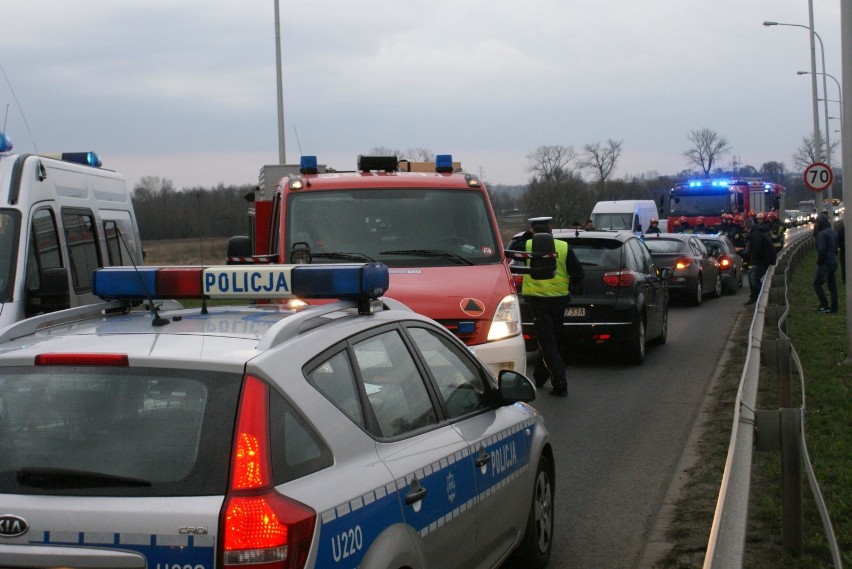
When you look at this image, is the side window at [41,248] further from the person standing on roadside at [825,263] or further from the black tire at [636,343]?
the person standing on roadside at [825,263]

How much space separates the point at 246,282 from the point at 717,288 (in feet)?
76.8

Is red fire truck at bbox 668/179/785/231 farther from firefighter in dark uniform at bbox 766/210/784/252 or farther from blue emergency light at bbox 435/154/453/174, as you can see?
blue emergency light at bbox 435/154/453/174

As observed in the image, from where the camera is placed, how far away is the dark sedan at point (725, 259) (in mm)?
27422

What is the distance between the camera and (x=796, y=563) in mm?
5742

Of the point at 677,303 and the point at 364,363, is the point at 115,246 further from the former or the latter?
the point at 677,303

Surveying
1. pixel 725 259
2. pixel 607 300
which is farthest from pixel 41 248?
pixel 725 259

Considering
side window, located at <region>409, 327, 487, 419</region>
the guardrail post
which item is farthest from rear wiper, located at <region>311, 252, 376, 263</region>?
the guardrail post

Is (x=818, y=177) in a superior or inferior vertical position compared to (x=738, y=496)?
superior

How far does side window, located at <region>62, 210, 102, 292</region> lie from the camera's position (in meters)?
9.90

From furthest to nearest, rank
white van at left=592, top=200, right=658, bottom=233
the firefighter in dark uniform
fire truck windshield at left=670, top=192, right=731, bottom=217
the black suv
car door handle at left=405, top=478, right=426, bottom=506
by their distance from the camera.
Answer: the firefighter in dark uniform, fire truck windshield at left=670, top=192, right=731, bottom=217, white van at left=592, top=200, right=658, bottom=233, the black suv, car door handle at left=405, top=478, right=426, bottom=506

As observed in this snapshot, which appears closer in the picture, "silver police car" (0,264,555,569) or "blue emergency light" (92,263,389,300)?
"silver police car" (0,264,555,569)

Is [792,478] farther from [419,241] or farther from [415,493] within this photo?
[419,241]

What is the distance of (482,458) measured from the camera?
4.80m

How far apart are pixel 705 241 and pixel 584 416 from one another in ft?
61.9
